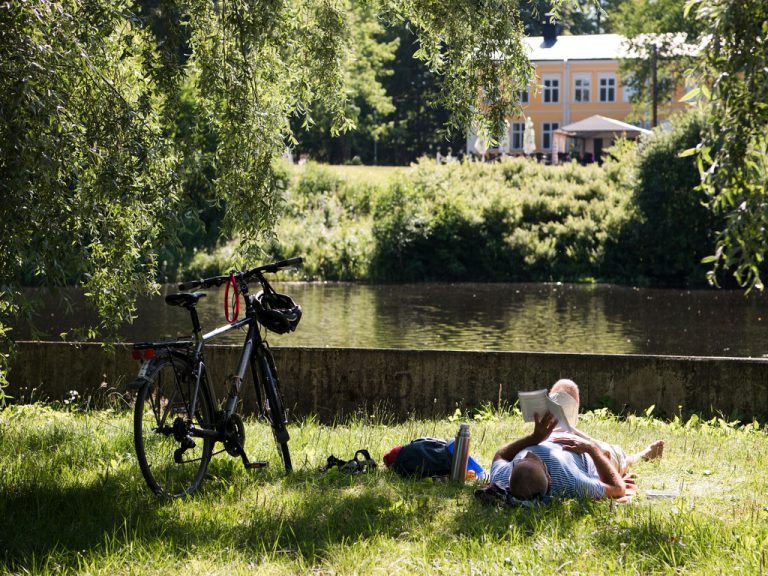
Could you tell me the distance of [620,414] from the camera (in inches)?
448

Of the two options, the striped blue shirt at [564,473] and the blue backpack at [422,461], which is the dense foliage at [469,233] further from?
the striped blue shirt at [564,473]

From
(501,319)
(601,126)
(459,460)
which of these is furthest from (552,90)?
(459,460)

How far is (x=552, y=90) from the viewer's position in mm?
72750

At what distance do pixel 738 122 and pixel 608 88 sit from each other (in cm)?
6938

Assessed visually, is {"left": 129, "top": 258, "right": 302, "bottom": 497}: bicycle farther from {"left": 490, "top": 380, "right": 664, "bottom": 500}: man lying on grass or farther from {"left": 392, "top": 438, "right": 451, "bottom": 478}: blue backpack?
{"left": 490, "top": 380, "right": 664, "bottom": 500}: man lying on grass

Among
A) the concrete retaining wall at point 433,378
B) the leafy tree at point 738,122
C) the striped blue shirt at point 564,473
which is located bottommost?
the concrete retaining wall at point 433,378

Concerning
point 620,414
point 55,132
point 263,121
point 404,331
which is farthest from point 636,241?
point 55,132

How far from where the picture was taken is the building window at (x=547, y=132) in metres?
73.2

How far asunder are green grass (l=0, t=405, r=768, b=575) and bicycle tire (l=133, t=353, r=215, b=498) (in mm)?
116

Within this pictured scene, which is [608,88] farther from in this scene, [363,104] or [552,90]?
[363,104]

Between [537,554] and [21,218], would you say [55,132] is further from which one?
[537,554]

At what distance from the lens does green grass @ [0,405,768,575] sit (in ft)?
16.0

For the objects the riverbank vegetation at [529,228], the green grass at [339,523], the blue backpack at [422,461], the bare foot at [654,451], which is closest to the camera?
the green grass at [339,523]

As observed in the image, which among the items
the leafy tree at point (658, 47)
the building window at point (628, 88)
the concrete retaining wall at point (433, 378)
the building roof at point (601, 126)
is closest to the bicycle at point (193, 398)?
the concrete retaining wall at point (433, 378)
